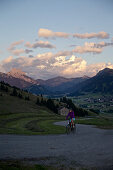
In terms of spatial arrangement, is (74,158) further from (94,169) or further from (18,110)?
(18,110)

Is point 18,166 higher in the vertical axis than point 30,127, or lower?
higher

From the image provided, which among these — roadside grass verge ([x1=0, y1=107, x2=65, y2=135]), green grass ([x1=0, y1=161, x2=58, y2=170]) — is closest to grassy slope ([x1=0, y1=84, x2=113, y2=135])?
roadside grass verge ([x1=0, y1=107, x2=65, y2=135])

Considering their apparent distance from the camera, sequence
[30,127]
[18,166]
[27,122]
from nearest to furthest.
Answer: [18,166]
[30,127]
[27,122]

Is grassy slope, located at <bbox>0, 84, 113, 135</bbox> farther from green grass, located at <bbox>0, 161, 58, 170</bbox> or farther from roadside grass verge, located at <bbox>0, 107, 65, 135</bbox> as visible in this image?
green grass, located at <bbox>0, 161, 58, 170</bbox>

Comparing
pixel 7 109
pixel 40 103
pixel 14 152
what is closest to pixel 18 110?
pixel 7 109

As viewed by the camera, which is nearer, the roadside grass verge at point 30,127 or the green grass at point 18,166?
the green grass at point 18,166

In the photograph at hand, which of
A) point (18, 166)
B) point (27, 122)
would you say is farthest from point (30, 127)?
point (18, 166)

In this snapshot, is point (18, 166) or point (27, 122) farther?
point (27, 122)

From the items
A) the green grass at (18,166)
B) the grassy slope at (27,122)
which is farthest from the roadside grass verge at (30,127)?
the green grass at (18,166)

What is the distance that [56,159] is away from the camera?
12.2 metres

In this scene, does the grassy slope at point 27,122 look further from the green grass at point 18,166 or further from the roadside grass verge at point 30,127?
the green grass at point 18,166

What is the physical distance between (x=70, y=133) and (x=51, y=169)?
1802 centimetres

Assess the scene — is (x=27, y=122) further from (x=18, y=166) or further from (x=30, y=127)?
(x=18, y=166)

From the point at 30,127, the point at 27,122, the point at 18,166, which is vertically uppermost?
the point at 18,166
